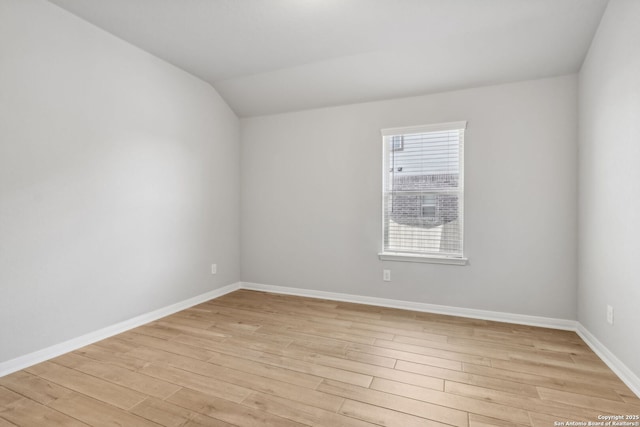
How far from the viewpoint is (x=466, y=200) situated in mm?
3311

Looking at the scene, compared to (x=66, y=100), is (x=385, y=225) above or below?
below

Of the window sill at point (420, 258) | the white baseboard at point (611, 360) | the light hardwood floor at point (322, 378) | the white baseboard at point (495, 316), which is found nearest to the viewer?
the light hardwood floor at point (322, 378)

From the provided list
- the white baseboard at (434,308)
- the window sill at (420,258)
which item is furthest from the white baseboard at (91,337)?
the window sill at (420,258)

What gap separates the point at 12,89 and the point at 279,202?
269 cm

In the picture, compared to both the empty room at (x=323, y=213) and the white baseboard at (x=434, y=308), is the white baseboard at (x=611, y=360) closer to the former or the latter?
the empty room at (x=323, y=213)

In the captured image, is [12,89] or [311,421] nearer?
[311,421]

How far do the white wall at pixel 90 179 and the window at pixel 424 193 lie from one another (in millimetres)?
2247

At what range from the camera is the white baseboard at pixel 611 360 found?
1952 millimetres

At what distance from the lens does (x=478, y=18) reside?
2512 mm

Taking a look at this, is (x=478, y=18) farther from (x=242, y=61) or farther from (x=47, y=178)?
(x=47, y=178)

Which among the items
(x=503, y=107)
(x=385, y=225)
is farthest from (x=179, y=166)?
(x=503, y=107)

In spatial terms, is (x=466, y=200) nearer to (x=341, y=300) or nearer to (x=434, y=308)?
(x=434, y=308)

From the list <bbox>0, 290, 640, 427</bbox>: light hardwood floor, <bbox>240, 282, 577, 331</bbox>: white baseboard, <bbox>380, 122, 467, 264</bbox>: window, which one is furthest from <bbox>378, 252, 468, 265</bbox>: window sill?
<bbox>0, 290, 640, 427</bbox>: light hardwood floor

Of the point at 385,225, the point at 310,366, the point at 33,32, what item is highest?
the point at 33,32
